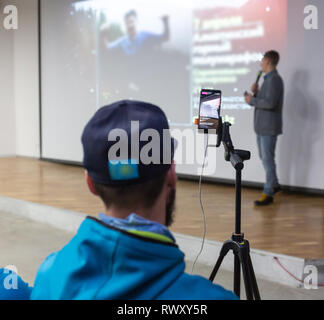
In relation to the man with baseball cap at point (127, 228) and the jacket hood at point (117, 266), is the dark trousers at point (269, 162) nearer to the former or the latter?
the man with baseball cap at point (127, 228)

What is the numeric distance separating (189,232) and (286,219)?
0.89 m

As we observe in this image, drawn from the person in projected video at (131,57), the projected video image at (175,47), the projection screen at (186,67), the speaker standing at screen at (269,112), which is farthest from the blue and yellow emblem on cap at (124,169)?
the person in projected video at (131,57)

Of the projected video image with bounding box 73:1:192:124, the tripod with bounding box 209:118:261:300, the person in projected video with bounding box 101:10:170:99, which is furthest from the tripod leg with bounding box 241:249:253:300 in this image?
the person in projected video with bounding box 101:10:170:99

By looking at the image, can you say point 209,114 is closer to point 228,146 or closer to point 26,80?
point 228,146

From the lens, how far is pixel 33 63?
8.01 metres

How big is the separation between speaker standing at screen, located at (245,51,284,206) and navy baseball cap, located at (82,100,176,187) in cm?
369

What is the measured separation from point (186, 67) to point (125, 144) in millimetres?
5185

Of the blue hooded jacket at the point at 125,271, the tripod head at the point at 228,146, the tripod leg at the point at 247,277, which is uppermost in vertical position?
the tripod head at the point at 228,146

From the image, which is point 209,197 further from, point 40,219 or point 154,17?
point 154,17

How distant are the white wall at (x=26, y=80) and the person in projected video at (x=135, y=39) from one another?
2.06 metres

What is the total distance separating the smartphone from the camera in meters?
1.83

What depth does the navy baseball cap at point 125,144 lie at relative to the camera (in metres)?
0.77

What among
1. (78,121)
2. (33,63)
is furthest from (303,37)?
(33,63)

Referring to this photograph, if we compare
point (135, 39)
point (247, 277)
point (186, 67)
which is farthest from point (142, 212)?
point (135, 39)
